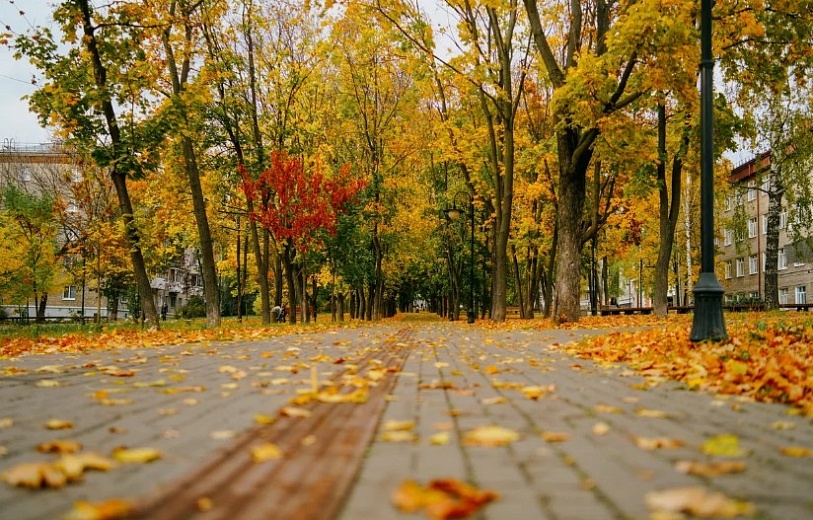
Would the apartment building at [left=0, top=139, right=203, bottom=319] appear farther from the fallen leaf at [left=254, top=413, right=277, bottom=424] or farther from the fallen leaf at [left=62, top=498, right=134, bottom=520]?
the fallen leaf at [left=62, top=498, right=134, bottom=520]

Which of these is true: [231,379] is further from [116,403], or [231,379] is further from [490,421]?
[490,421]

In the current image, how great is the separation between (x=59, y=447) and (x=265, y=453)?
1.06m

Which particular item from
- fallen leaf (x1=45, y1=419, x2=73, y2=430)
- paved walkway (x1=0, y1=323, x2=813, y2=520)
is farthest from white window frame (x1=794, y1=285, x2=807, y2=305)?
fallen leaf (x1=45, y1=419, x2=73, y2=430)

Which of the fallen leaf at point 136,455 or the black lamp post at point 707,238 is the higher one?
the black lamp post at point 707,238

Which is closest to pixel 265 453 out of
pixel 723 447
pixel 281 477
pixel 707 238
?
pixel 281 477

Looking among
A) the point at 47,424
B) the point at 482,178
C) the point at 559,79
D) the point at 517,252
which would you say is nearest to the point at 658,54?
the point at 559,79

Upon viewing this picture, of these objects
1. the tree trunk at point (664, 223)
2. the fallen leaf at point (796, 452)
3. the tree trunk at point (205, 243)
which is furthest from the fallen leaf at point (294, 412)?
the tree trunk at point (664, 223)

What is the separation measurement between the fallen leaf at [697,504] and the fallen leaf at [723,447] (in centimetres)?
69

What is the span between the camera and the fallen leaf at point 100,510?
1.98 metres

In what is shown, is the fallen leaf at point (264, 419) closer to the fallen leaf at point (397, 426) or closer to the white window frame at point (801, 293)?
the fallen leaf at point (397, 426)

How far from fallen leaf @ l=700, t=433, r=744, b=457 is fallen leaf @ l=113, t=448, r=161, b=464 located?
2.57 meters

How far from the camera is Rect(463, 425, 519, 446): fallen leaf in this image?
121 inches

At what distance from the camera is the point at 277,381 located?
5.21 m

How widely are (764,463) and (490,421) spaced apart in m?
1.43
